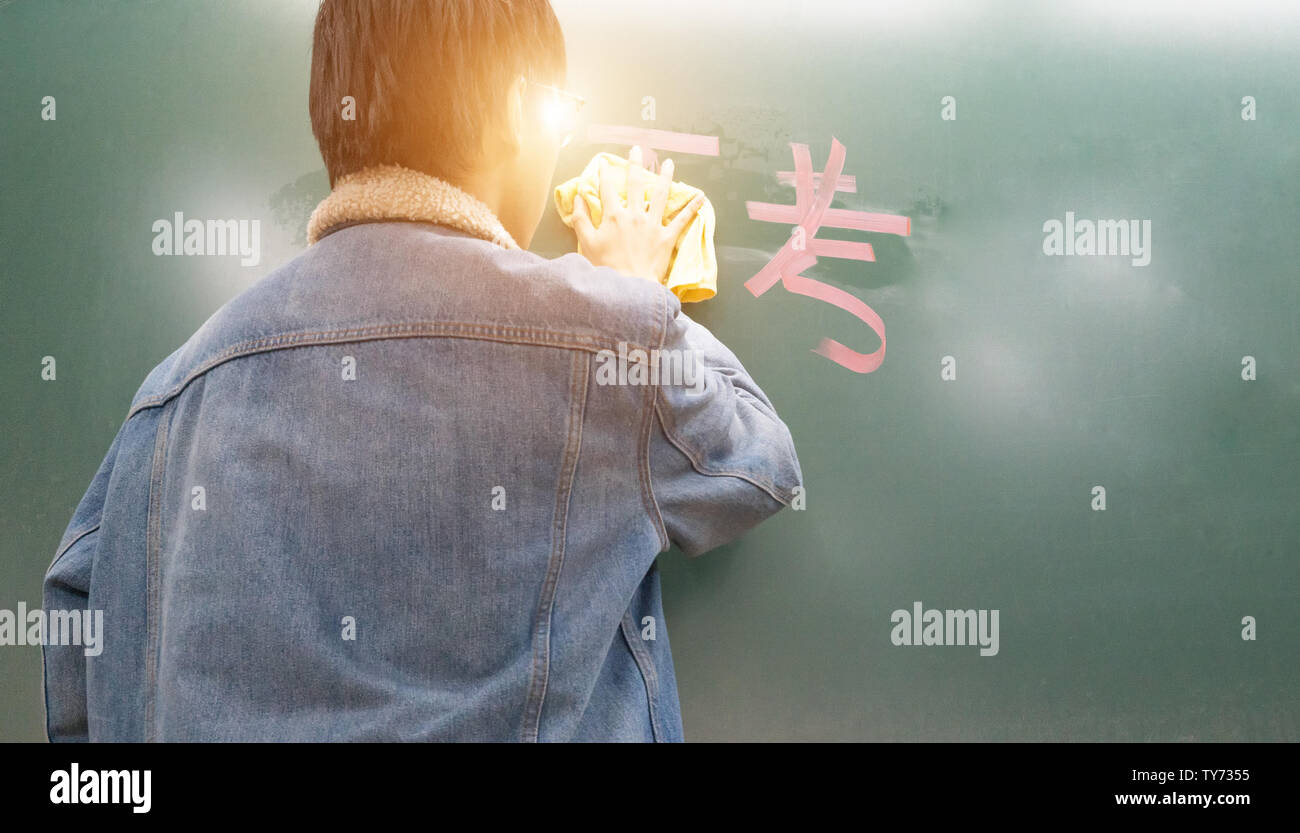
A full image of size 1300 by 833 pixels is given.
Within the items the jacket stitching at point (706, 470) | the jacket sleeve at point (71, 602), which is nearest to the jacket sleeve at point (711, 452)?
the jacket stitching at point (706, 470)

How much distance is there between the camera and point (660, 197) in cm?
104

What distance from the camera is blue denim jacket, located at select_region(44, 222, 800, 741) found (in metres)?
0.62

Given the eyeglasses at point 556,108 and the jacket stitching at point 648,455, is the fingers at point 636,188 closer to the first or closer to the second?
the eyeglasses at point 556,108

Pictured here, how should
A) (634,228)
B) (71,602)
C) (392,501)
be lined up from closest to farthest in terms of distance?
(392,501), (71,602), (634,228)

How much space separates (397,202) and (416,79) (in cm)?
11

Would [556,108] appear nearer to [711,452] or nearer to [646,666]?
[711,452]

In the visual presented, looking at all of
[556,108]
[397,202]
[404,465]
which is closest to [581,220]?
[556,108]

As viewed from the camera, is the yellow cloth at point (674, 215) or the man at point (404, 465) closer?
the man at point (404, 465)

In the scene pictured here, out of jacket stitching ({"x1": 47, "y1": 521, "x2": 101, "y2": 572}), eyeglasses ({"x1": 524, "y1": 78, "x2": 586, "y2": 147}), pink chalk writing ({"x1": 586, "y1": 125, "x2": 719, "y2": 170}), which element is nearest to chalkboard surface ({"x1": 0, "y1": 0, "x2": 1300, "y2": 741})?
pink chalk writing ({"x1": 586, "y1": 125, "x2": 719, "y2": 170})

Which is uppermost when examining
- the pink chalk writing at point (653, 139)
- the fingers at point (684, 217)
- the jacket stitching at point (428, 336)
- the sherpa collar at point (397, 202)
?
the pink chalk writing at point (653, 139)

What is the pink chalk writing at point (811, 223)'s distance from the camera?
3.63ft

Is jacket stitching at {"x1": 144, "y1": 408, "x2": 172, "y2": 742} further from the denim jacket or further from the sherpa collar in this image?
the sherpa collar

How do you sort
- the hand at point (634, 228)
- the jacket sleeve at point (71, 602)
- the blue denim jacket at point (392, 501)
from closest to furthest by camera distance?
the blue denim jacket at point (392, 501)
the jacket sleeve at point (71, 602)
the hand at point (634, 228)
